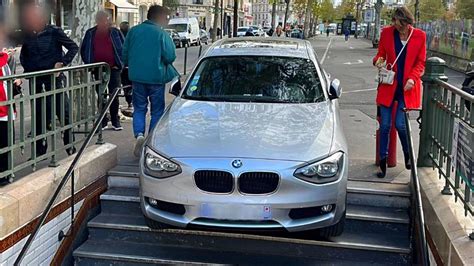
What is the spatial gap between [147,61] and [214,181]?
2540mm

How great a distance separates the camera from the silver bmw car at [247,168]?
172 inches

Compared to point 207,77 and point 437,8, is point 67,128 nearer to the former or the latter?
point 207,77

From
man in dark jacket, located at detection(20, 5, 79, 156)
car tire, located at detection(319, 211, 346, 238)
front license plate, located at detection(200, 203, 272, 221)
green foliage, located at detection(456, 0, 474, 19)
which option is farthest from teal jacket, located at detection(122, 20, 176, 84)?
green foliage, located at detection(456, 0, 474, 19)

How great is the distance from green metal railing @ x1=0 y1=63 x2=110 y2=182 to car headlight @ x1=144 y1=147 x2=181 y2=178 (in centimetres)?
97

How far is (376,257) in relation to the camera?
4832 millimetres

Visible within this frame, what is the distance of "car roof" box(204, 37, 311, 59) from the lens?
6191mm

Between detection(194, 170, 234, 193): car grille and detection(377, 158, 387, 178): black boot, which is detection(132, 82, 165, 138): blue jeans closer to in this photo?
detection(194, 170, 234, 193): car grille

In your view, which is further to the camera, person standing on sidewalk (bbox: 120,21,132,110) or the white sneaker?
person standing on sidewalk (bbox: 120,21,132,110)

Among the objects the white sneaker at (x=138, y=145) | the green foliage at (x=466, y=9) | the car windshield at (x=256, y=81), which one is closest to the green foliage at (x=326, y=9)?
the green foliage at (x=466, y=9)

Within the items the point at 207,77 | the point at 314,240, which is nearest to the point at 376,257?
the point at 314,240

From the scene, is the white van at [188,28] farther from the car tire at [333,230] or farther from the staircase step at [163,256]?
the car tire at [333,230]

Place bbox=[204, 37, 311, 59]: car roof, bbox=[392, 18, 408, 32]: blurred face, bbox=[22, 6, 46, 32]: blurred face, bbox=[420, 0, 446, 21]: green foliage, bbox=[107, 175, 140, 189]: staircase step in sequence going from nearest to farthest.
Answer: bbox=[107, 175, 140, 189]: staircase step, bbox=[392, 18, 408, 32]: blurred face, bbox=[204, 37, 311, 59]: car roof, bbox=[22, 6, 46, 32]: blurred face, bbox=[420, 0, 446, 21]: green foliage

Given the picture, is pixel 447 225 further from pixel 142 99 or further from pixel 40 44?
pixel 40 44

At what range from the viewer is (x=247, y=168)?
438 cm
